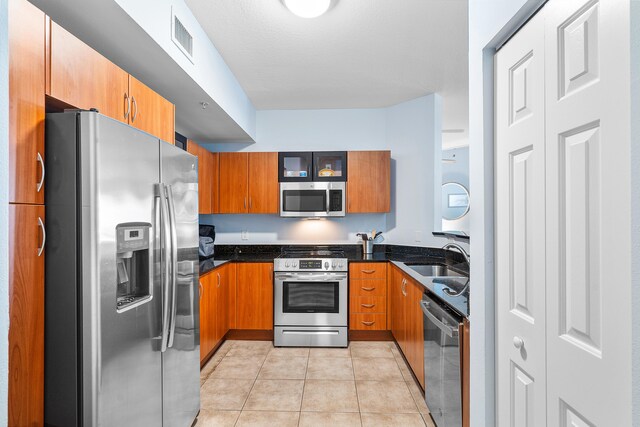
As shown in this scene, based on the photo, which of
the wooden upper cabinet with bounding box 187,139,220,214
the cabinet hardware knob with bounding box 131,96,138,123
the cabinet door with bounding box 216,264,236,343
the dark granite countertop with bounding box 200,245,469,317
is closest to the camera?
the cabinet hardware knob with bounding box 131,96,138,123

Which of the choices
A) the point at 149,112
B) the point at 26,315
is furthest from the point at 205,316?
the point at 26,315

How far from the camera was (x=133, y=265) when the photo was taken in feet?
4.89

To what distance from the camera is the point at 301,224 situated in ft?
13.6

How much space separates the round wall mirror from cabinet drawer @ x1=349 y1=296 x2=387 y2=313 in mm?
2573

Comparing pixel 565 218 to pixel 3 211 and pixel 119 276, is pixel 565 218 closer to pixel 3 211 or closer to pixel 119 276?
pixel 3 211

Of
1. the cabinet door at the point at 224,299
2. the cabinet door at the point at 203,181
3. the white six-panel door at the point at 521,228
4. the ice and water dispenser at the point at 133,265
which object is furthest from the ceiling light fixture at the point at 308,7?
the cabinet door at the point at 224,299

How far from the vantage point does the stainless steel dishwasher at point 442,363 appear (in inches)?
66.0

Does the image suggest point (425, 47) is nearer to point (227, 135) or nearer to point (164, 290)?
point (227, 135)

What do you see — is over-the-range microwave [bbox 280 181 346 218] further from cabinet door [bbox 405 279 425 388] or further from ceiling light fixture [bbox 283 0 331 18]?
ceiling light fixture [bbox 283 0 331 18]

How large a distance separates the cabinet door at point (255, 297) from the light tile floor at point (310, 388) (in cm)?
25

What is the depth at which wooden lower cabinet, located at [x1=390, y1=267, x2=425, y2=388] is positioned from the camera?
240 centimetres

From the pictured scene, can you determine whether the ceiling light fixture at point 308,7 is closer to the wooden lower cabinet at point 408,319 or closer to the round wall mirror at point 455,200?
the wooden lower cabinet at point 408,319

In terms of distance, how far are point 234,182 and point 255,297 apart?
1.32 meters

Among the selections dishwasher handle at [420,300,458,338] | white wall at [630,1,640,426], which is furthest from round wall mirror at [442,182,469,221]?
white wall at [630,1,640,426]
